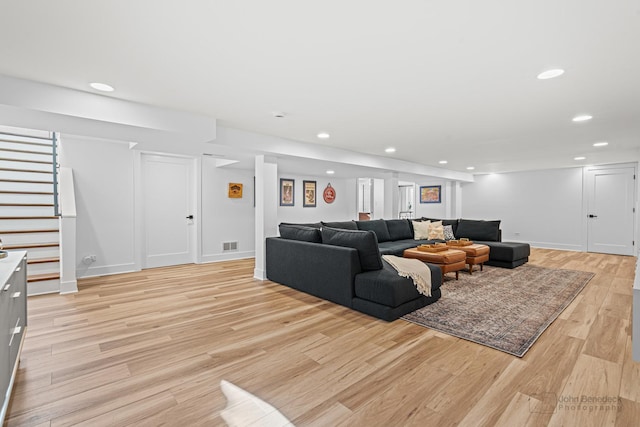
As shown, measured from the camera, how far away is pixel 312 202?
8844mm

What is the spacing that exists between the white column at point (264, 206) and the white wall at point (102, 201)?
7.96ft

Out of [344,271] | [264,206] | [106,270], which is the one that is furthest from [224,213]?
[344,271]

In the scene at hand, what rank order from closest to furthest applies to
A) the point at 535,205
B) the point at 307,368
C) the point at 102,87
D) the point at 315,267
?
the point at 307,368 < the point at 102,87 < the point at 315,267 < the point at 535,205

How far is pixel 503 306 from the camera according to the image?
3.55 metres

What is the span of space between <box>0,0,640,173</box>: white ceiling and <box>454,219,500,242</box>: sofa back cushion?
2.95 meters

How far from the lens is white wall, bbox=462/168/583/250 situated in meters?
8.02

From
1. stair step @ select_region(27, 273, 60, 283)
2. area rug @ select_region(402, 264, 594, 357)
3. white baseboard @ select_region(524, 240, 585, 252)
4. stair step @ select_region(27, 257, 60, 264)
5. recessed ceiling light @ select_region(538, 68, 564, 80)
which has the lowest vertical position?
area rug @ select_region(402, 264, 594, 357)

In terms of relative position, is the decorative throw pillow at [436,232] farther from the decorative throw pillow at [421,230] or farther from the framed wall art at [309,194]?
the framed wall art at [309,194]

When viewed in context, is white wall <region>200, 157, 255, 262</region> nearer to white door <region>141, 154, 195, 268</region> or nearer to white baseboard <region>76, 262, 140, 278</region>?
white door <region>141, 154, 195, 268</region>

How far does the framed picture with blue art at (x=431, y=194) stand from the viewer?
1064cm

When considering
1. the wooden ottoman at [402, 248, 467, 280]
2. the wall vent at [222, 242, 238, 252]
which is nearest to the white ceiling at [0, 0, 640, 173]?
the wooden ottoman at [402, 248, 467, 280]

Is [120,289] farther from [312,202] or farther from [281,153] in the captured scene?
[312,202]

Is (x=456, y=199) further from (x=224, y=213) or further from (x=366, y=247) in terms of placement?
(x=366, y=247)

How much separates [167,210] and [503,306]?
5814mm
